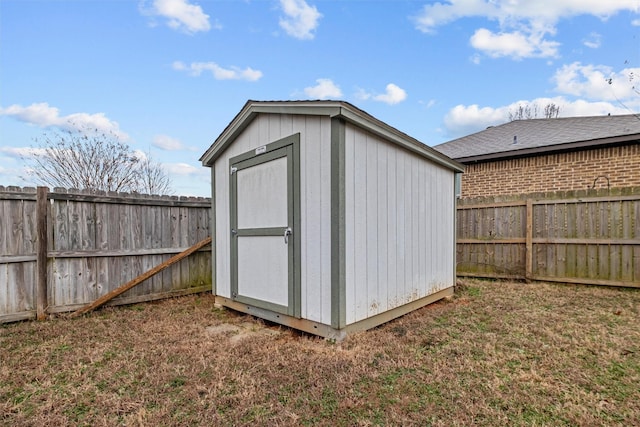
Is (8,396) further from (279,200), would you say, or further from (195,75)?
(195,75)

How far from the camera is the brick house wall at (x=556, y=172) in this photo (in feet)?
21.1

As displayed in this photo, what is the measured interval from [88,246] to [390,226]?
394 centimetres

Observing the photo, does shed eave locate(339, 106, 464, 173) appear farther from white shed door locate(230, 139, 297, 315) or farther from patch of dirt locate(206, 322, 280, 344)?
patch of dirt locate(206, 322, 280, 344)

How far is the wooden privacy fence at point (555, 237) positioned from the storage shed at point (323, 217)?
2174 mm

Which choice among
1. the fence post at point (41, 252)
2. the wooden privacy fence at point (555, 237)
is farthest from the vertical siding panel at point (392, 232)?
the fence post at point (41, 252)

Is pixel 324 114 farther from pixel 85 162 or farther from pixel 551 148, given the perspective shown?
pixel 85 162

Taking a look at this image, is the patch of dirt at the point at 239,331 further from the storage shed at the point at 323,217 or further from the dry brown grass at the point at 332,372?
the storage shed at the point at 323,217

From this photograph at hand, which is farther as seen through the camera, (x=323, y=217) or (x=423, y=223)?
(x=423, y=223)

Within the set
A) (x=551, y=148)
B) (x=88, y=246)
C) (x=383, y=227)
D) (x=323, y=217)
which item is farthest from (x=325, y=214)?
(x=551, y=148)

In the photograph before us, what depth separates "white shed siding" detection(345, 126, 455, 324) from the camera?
10.2 feet

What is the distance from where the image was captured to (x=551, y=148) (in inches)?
275

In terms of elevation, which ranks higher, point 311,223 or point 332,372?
point 311,223

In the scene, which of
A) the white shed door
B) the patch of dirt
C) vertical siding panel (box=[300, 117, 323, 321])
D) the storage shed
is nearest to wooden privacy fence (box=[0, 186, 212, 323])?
the storage shed

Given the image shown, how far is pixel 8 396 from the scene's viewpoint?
2.08 meters
